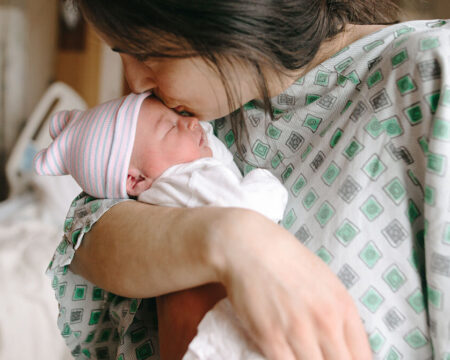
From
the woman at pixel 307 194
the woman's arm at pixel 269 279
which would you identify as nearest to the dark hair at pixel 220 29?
the woman at pixel 307 194

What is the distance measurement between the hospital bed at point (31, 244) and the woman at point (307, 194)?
1206mm

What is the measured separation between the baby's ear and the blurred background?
3.71 feet

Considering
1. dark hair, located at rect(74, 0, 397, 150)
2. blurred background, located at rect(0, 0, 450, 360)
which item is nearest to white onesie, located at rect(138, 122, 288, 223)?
dark hair, located at rect(74, 0, 397, 150)

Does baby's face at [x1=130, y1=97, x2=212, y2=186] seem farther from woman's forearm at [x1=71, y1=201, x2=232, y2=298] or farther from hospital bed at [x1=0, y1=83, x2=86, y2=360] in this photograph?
hospital bed at [x1=0, y1=83, x2=86, y2=360]

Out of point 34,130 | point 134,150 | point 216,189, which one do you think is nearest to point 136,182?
point 134,150

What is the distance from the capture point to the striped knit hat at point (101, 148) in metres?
0.86

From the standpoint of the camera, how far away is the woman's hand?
556 mm

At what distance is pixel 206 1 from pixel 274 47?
13cm

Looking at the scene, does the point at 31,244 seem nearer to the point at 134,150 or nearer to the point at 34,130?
the point at 34,130

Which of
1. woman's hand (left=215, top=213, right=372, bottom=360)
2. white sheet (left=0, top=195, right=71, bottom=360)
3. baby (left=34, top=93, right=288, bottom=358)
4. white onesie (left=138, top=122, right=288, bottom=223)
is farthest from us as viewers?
white sheet (left=0, top=195, right=71, bottom=360)

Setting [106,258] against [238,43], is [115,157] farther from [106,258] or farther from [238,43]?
[238,43]

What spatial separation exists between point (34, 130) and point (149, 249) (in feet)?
7.47

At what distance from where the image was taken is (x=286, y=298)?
21.9 inches

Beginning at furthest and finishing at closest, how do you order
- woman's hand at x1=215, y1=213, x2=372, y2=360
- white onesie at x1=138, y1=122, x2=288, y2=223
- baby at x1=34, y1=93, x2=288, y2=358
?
baby at x1=34, y1=93, x2=288, y2=358, white onesie at x1=138, y1=122, x2=288, y2=223, woman's hand at x1=215, y1=213, x2=372, y2=360
